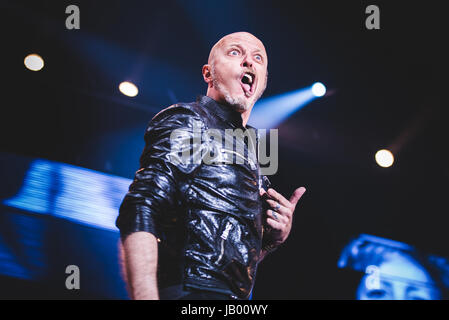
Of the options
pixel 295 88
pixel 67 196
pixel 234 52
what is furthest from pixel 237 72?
pixel 67 196

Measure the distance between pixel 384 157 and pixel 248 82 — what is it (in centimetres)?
442

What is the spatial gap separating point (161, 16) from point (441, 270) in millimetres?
5854

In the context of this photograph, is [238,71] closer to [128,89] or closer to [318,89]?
[318,89]

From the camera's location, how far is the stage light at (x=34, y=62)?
4.53 meters

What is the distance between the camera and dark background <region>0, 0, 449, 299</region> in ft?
13.0

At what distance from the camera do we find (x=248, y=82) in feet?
6.26

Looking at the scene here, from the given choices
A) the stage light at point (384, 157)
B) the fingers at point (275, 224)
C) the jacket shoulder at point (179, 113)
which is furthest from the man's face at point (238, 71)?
the stage light at point (384, 157)

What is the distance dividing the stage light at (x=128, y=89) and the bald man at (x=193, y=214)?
3627 mm

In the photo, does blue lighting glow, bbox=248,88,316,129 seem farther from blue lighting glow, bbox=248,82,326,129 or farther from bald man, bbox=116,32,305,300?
bald man, bbox=116,32,305,300

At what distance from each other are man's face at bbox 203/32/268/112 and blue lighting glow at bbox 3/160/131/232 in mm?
3167

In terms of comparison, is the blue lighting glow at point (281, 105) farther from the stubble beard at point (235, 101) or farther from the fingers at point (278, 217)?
the fingers at point (278, 217)

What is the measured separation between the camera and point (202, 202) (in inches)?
52.2

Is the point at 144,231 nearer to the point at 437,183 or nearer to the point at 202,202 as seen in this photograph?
the point at 202,202

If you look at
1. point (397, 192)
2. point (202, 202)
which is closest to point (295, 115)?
point (397, 192)
